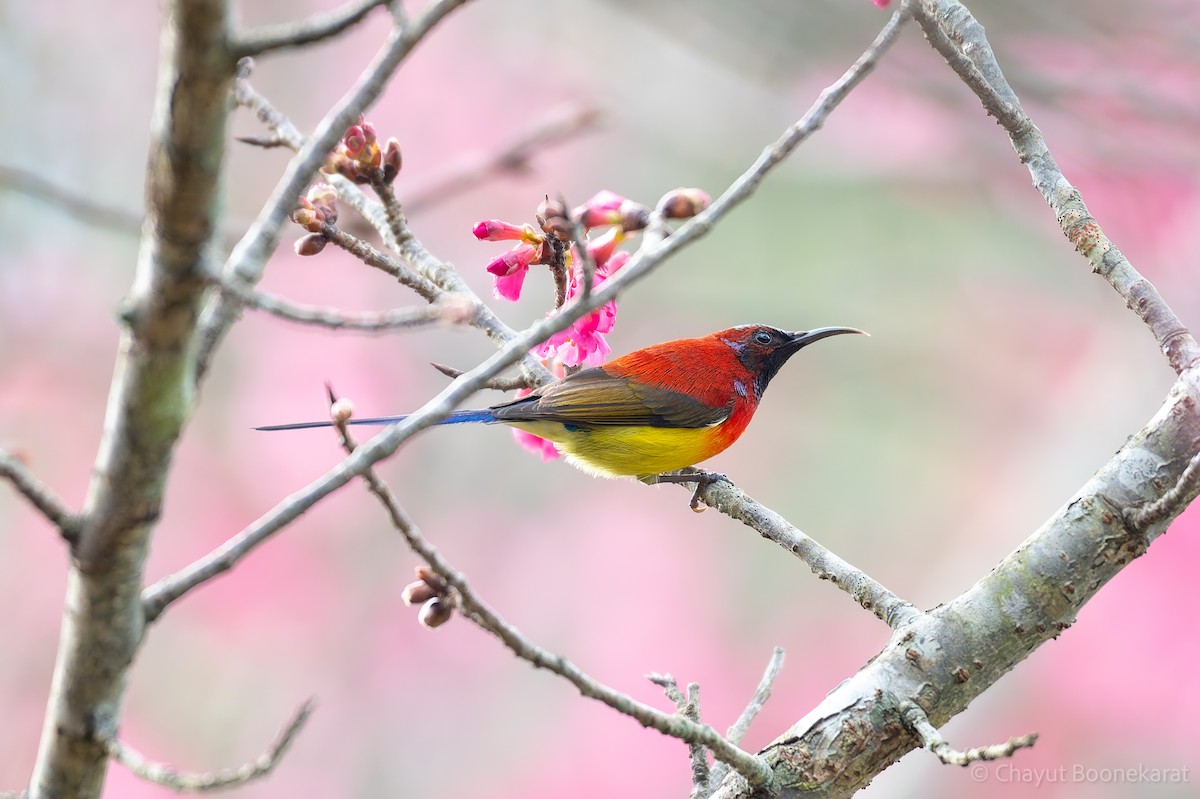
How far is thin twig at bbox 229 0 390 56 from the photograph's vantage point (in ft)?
3.73

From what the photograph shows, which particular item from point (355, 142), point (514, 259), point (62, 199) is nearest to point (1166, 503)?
point (514, 259)

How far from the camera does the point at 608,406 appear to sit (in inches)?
151

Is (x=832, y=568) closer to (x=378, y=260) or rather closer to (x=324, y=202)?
(x=378, y=260)

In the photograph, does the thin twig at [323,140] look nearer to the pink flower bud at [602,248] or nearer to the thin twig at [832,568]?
the pink flower bud at [602,248]

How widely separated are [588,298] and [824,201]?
1217cm

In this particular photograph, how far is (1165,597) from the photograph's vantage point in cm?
784

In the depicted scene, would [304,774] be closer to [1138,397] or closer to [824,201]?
[1138,397]

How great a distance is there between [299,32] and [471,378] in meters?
0.50

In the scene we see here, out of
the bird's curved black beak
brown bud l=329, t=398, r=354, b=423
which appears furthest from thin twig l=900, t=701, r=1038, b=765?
the bird's curved black beak

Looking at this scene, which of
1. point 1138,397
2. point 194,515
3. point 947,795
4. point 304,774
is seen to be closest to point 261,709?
point 304,774

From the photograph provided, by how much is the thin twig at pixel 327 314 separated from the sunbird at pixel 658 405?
6.99 feet

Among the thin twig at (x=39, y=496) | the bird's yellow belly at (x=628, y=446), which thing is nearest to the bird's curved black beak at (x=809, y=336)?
the bird's yellow belly at (x=628, y=446)

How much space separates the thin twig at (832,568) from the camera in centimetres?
205

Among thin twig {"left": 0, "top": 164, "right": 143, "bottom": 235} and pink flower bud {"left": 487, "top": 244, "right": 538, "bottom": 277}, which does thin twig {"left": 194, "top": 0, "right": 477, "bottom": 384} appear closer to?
pink flower bud {"left": 487, "top": 244, "right": 538, "bottom": 277}
